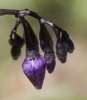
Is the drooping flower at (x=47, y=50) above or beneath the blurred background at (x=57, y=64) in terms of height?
beneath

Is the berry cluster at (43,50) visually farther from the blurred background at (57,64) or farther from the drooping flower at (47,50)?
the blurred background at (57,64)

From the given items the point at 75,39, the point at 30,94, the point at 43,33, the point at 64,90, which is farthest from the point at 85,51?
the point at 43,33

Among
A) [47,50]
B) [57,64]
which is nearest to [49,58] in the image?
[47,50]

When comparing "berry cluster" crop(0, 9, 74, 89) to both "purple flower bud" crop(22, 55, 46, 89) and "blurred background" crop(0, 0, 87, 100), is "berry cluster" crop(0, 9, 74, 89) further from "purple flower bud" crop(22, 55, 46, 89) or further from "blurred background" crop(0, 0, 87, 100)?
"blurred background" crop(0, 0, 87, 100)

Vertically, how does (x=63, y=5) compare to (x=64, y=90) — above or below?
above

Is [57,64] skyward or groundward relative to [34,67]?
skyward

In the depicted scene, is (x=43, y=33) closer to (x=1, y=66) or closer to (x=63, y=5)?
(x=1, y=66)

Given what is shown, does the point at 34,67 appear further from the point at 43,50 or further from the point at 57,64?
the point at 57,64

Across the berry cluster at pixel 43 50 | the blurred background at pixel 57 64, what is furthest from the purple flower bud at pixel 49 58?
the blurred background at pixel 57 64
